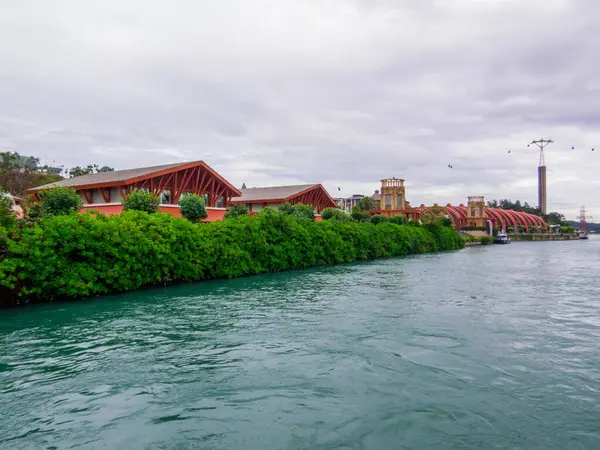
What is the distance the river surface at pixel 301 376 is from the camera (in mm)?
5188

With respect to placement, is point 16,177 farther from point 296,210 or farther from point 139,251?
point 139,251

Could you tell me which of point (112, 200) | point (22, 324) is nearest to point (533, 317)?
point (22, 324)

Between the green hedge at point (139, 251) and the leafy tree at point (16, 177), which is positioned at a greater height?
the leafy tree at point (16, 177)

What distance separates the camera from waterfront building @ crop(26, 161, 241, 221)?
29.6 meters

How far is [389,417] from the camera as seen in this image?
5.59 m

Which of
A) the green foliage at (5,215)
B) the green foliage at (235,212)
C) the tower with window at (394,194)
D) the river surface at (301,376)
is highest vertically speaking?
the tower with window at (394,194)

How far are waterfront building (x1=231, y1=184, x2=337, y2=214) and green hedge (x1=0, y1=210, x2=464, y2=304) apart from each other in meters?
13.6

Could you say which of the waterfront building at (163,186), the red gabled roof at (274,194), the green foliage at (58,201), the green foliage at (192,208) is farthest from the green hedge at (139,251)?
the red gabled roof at (274,194)

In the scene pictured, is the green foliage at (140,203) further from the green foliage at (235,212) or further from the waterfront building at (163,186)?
the waterfront building at (163,186)

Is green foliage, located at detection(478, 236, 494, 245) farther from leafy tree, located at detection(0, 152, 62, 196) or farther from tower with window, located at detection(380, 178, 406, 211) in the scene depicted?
leafy tree, located at detection(0, 152, 62, 196)

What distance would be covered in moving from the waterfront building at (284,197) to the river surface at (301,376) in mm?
29853

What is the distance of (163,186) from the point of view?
3183cm

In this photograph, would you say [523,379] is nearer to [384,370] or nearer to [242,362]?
[384,370]

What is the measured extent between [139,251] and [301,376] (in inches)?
453
